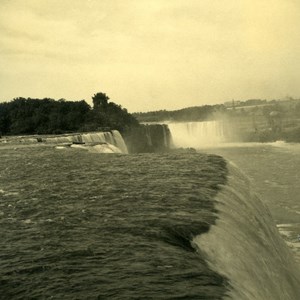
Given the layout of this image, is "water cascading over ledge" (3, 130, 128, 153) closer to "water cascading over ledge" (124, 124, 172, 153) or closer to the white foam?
the white foam

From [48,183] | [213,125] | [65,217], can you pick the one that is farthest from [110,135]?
[213,125]

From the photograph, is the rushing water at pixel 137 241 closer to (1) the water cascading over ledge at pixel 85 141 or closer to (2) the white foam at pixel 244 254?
(2) the white foam at pixel 244 254

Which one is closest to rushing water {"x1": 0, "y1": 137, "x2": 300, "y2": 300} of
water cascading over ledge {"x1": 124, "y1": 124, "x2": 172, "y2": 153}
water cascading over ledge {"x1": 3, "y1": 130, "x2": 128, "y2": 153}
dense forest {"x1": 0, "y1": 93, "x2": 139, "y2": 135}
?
water cascading over ledge {"x1": 3, "y1": 130, "x2": 128, "y2": 153}

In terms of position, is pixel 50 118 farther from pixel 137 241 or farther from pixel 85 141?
pixel 137 241

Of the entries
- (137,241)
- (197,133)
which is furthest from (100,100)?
(137,241)

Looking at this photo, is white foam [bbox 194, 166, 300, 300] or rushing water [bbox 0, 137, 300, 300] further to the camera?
white foam [bbox 194, 166, 300, 300]
